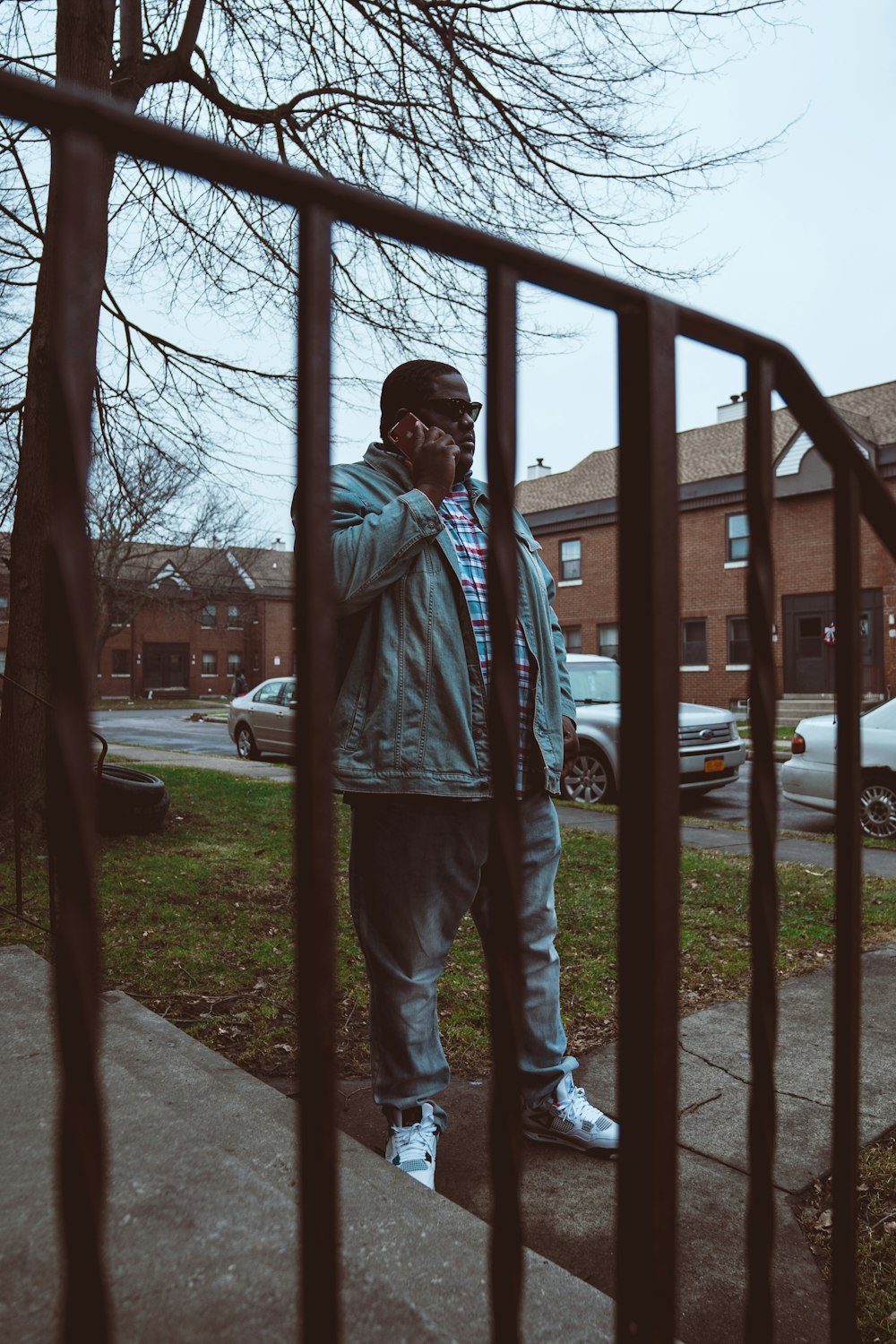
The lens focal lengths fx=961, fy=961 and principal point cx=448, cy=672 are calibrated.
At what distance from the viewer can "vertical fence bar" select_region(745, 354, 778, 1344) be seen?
1.18 meters

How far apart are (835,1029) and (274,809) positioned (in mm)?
7628

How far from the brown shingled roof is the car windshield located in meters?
11.5

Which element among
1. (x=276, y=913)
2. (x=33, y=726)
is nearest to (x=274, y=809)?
(x=33, y=726)

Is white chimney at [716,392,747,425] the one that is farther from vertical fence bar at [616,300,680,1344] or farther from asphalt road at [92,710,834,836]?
vertical fence bar at [616,300,680,1344]

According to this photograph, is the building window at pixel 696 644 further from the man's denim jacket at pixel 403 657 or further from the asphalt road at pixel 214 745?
the man's denim jacket at pixel 403 657

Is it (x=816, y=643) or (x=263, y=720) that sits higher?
(x=816, y=643)

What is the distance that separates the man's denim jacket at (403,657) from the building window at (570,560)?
2715 centimetres

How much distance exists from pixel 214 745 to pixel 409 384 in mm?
16979

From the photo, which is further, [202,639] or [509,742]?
[202,639]

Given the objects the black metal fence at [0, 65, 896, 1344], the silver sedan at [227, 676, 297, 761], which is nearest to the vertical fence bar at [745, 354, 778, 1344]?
the black metal fence at [0, 65, 896, 1344]

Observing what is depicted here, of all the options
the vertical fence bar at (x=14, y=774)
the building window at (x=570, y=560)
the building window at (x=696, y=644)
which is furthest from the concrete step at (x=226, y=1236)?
the building window at (x=570, y=560)

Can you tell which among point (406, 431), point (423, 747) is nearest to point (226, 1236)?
point (423, 747)

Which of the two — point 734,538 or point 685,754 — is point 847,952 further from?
point 734,538

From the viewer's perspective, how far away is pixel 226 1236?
5.02 feet
